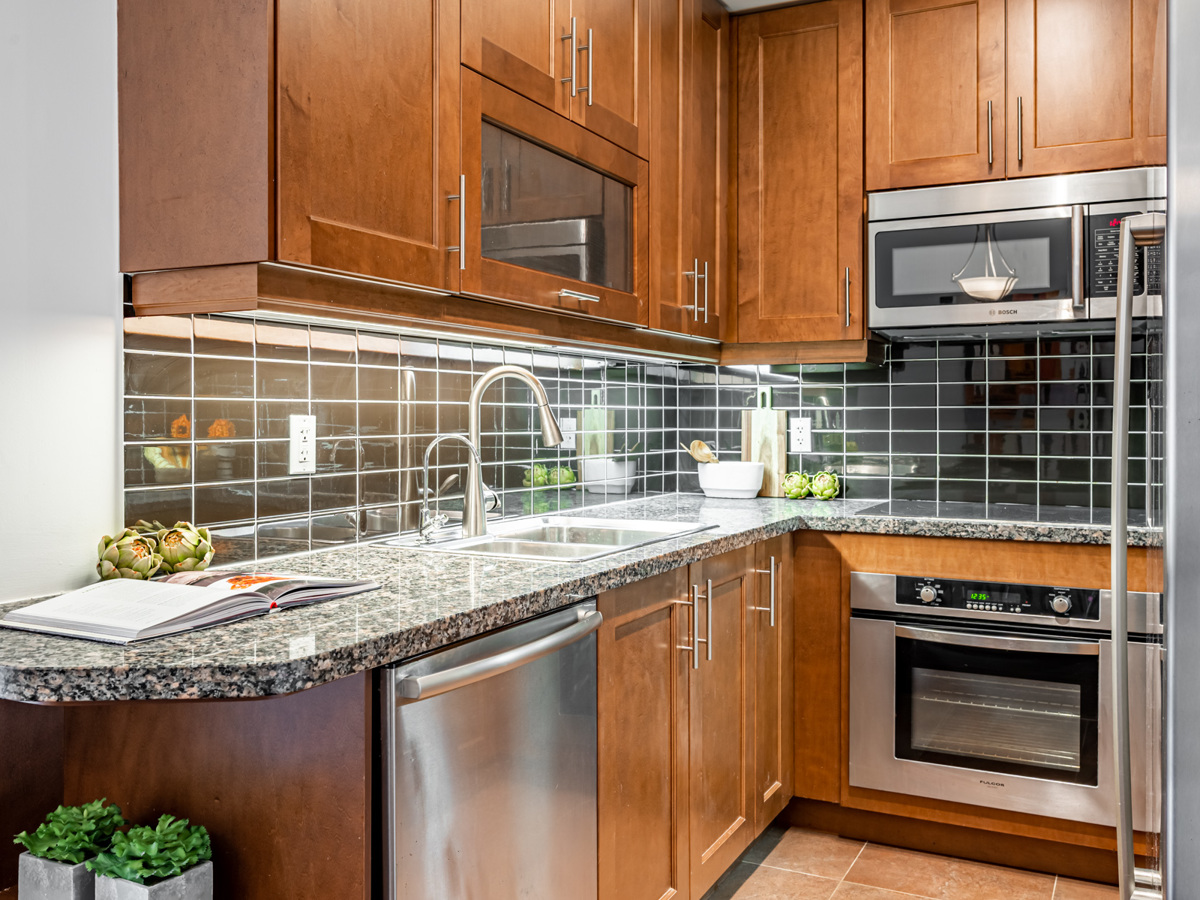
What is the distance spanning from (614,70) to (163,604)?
168 centimetres

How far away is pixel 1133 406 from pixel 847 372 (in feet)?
2.83

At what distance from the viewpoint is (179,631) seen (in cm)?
118

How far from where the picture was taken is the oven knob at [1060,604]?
237cm

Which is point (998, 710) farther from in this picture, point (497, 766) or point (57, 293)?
point (57, 293)

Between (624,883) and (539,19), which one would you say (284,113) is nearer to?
(539,19)

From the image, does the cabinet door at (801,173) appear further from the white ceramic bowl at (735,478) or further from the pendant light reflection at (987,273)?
the white ceramic bowl at (735,478)

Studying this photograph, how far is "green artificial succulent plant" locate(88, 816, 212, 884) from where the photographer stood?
1.11 meters

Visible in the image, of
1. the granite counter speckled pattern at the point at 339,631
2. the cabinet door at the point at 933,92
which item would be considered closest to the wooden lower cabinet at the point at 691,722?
the granite counter speckled pattern at the point at 339,631

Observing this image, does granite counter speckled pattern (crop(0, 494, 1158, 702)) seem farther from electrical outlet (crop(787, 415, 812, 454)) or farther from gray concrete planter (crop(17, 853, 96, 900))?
electrical outlet (crop(787, 415, 812, 454))

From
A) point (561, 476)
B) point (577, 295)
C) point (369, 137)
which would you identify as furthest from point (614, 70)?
point (561, 476)

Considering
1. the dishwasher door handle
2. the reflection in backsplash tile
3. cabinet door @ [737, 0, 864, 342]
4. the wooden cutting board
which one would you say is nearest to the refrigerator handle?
the reflection in backsplash tile

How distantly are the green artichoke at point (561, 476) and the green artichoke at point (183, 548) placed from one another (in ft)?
3.88

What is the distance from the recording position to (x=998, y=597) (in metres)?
2.45

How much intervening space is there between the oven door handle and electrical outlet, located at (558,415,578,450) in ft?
3.43
